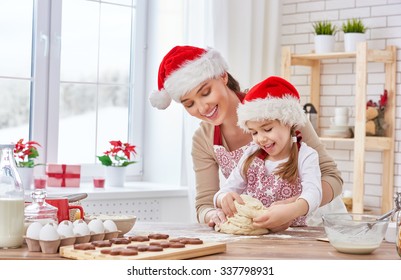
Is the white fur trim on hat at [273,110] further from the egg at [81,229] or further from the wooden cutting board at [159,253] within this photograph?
the egg at [81,229]

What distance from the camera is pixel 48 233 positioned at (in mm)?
1969

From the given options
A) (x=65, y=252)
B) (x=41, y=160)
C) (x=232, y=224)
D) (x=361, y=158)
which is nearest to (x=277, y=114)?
(x=232, y=224)

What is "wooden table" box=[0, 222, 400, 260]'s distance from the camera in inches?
79.0

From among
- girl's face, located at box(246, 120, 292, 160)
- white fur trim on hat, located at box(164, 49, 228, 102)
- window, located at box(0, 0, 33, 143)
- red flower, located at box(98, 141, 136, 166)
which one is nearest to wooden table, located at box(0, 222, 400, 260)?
girl's face, located at box(246, 120, 292, 160)

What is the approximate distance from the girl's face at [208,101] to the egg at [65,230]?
104 centimetres

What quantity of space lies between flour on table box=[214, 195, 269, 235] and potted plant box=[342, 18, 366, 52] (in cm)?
252

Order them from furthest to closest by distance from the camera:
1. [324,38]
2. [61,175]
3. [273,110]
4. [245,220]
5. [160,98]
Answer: [324,38], [61,175], [160,98], [273,110], [245,220]

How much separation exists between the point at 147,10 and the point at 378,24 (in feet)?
5.43

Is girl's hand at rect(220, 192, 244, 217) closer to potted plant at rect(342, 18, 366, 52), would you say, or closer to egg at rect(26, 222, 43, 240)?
egg at rect(26, 222, 43, 240)

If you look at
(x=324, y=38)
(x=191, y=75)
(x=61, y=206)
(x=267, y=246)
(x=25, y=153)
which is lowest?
(x=267, y=246)

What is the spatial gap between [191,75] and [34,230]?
3.85 feet

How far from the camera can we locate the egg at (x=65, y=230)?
200 cm

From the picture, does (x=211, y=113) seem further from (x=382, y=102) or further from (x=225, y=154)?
(x=382, y=102)

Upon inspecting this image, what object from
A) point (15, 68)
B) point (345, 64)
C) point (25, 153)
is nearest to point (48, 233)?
point (25, 153)
